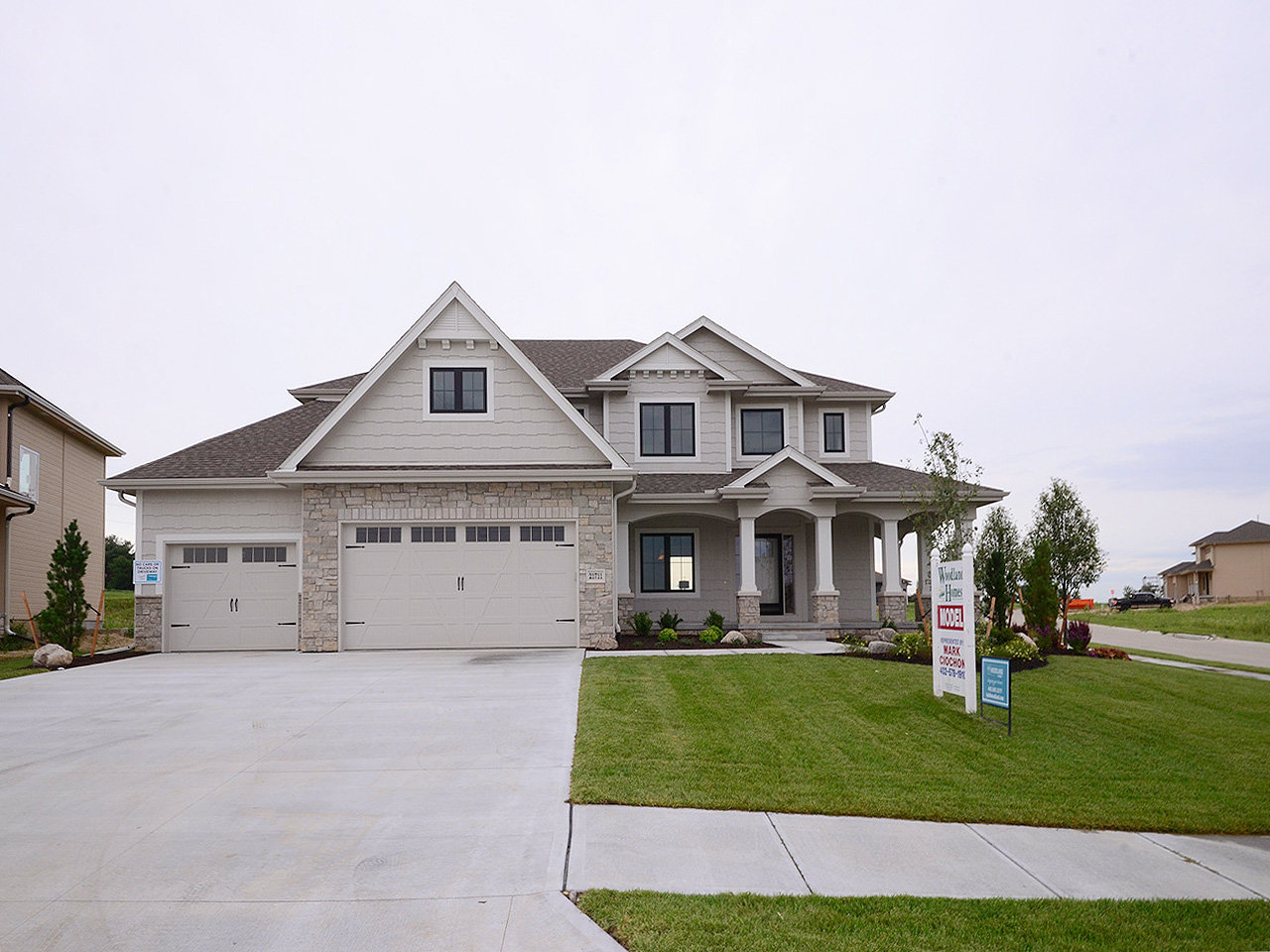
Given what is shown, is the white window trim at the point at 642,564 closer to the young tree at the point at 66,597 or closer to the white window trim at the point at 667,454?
the white window trim at the point at 667,454

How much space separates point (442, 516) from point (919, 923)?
48.2ft

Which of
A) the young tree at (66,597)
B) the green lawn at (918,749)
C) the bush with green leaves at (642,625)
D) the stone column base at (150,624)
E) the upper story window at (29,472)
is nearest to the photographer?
the green lawn at (918,749)

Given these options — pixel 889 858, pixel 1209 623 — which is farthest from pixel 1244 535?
pixel 889 858

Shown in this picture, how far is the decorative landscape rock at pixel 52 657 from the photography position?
16828 millimetres

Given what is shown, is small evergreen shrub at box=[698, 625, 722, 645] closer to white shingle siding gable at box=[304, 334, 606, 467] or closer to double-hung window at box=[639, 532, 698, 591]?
double-hung window at box=[639, 532, 698, 591]

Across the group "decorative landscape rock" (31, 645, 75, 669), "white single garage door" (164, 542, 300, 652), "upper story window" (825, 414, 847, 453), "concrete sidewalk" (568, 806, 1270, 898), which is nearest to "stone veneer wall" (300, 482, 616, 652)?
"white single garage door" (164, 542, 300, 652)

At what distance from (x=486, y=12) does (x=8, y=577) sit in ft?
64.8

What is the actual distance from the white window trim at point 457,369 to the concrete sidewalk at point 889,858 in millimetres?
12637

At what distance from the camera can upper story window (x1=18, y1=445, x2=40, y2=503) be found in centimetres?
2597

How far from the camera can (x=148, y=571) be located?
18984 mm

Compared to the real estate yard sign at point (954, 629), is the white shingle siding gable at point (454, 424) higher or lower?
higher

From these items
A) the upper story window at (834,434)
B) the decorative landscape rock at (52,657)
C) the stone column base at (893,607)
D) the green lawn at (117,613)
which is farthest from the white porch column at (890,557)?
the green lawn at (117,613)

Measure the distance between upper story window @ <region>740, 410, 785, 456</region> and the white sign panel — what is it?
13.9 meters

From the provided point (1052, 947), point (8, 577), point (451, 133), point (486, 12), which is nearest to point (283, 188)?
point (451, 133)
